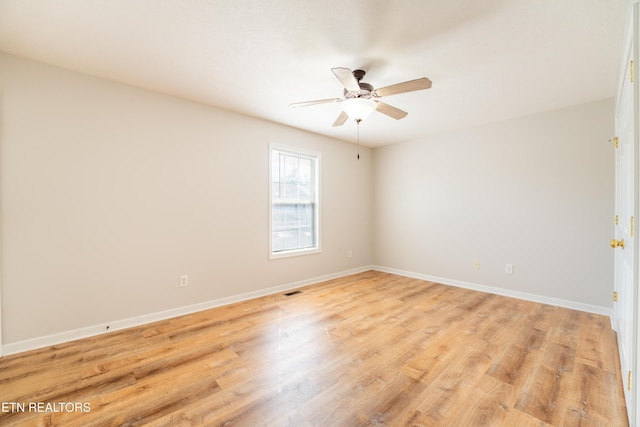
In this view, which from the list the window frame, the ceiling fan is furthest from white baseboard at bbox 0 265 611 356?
the ceiling fan

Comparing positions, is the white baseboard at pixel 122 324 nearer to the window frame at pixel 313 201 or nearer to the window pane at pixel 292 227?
the window frame at pixel 313 201

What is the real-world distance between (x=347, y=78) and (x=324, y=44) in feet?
1.02

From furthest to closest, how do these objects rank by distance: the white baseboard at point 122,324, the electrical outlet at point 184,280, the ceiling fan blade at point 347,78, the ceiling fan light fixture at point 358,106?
the electrical outlet at point 184,280
the ceiling fan light fixture at point 358,106
the white baseboard at point 122,324
the ceiling fan blade at point 347,78

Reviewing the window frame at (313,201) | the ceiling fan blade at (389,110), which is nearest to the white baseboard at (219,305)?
the window frame at (313,201)

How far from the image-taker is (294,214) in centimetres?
427

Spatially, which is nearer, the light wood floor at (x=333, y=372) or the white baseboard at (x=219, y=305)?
the light wood floor at (x=333, y=372)

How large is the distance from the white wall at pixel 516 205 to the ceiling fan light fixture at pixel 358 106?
2.45 m

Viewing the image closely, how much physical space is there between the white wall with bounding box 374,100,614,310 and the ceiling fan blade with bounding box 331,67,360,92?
2.73 meters

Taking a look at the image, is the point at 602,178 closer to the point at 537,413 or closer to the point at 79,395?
the point at 537,413

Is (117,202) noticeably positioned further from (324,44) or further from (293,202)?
(324,44)

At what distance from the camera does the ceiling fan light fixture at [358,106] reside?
237 centimetres

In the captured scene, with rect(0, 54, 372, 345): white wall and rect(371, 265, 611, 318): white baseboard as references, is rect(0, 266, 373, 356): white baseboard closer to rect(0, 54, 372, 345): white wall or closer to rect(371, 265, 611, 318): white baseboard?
rect(0, 54, 372, 345): white wall

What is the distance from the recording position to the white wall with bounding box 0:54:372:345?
7.37 feet

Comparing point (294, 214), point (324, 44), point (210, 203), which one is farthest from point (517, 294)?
point (210, 203)
